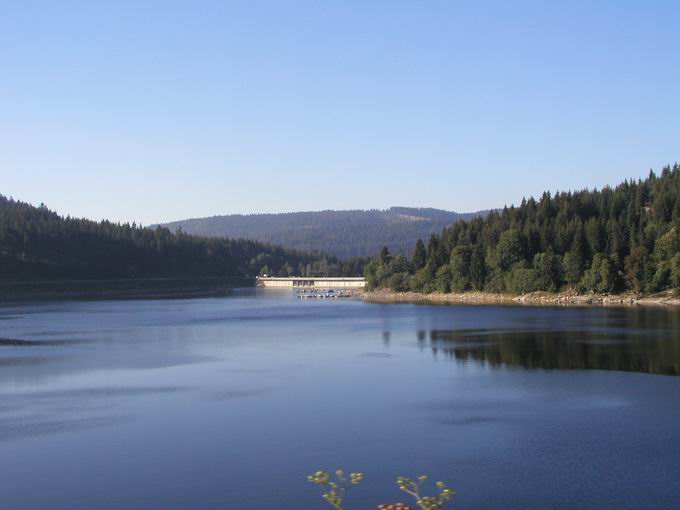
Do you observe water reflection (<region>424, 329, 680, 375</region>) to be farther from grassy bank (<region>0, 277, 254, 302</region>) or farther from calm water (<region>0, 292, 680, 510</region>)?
grassy bank (<region>0, 277, 254, 302</region>)

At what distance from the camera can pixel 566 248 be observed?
102750 mm

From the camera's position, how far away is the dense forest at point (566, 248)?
300 ft

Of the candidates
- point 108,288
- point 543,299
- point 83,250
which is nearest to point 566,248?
point 543,299

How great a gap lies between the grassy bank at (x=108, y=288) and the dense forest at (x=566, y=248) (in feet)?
172

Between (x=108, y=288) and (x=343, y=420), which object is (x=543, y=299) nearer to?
(x=343, y=420)

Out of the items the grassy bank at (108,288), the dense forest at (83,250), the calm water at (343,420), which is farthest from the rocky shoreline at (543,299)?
the dense forest at (83,250)

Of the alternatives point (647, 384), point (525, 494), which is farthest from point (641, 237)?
point (525, 494)

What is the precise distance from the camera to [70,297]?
14188 centimetres

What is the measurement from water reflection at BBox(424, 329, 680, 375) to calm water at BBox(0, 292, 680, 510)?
0.19m

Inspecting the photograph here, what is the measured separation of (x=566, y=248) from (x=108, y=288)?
299 feet

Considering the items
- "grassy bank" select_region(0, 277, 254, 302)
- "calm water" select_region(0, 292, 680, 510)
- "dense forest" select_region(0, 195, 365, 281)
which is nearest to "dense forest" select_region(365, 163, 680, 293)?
"calm water" select_region(0, 292, 680, 510)

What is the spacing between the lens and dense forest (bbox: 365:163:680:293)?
300 feet

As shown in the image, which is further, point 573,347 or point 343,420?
point 573,347

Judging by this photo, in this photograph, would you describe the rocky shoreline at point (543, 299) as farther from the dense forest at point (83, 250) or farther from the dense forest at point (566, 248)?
the dense forest at point (83, 250)
